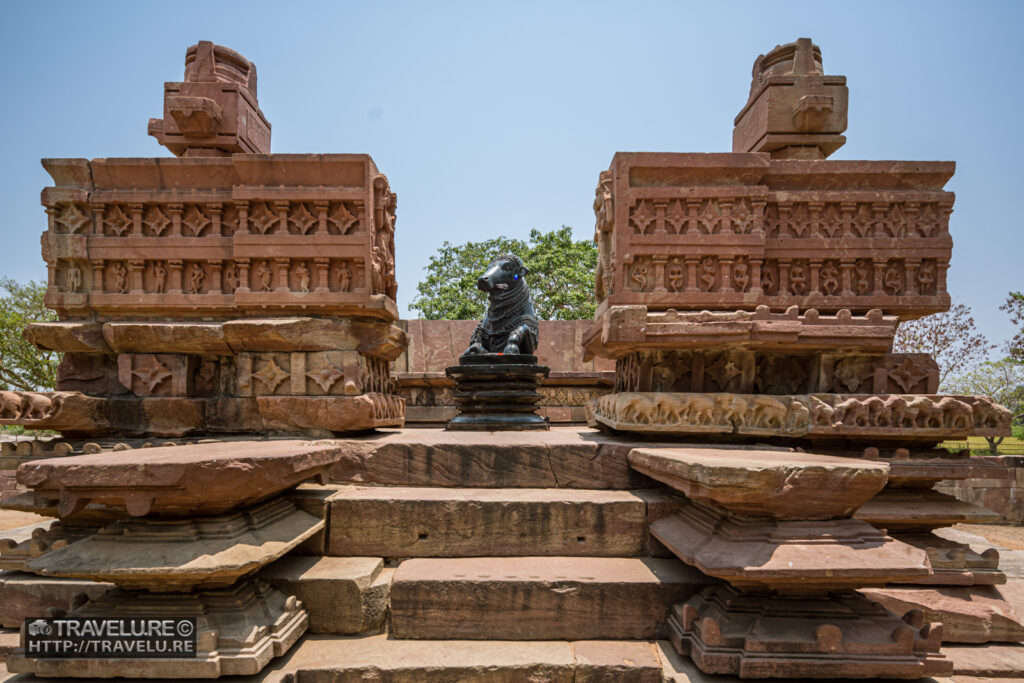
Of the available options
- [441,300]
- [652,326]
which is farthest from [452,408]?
[441,300]

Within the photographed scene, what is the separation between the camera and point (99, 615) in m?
2.27

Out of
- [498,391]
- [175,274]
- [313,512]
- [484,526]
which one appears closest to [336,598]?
[313,512]

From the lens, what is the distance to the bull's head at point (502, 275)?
564cm

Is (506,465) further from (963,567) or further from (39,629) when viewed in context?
(963,567)

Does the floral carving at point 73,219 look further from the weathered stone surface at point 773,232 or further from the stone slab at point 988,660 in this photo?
the stone slab at point 988,660

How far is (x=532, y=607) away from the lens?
267cm

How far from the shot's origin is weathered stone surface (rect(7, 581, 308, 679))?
2135 millimetres

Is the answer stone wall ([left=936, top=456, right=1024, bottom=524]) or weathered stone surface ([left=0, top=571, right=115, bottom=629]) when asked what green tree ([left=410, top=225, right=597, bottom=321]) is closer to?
stone wall ([left=936, top=456, right=1024, bottom=524])

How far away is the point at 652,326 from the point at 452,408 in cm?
528

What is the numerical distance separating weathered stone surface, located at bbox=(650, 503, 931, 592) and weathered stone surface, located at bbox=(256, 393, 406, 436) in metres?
2.53

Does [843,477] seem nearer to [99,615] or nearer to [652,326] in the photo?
[652,326]

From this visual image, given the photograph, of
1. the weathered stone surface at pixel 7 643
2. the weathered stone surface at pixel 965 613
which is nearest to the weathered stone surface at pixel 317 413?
the weathered stone surface at pixel 7 643

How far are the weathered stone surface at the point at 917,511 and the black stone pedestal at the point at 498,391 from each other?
2.78 meters

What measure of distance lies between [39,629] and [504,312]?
442cm
